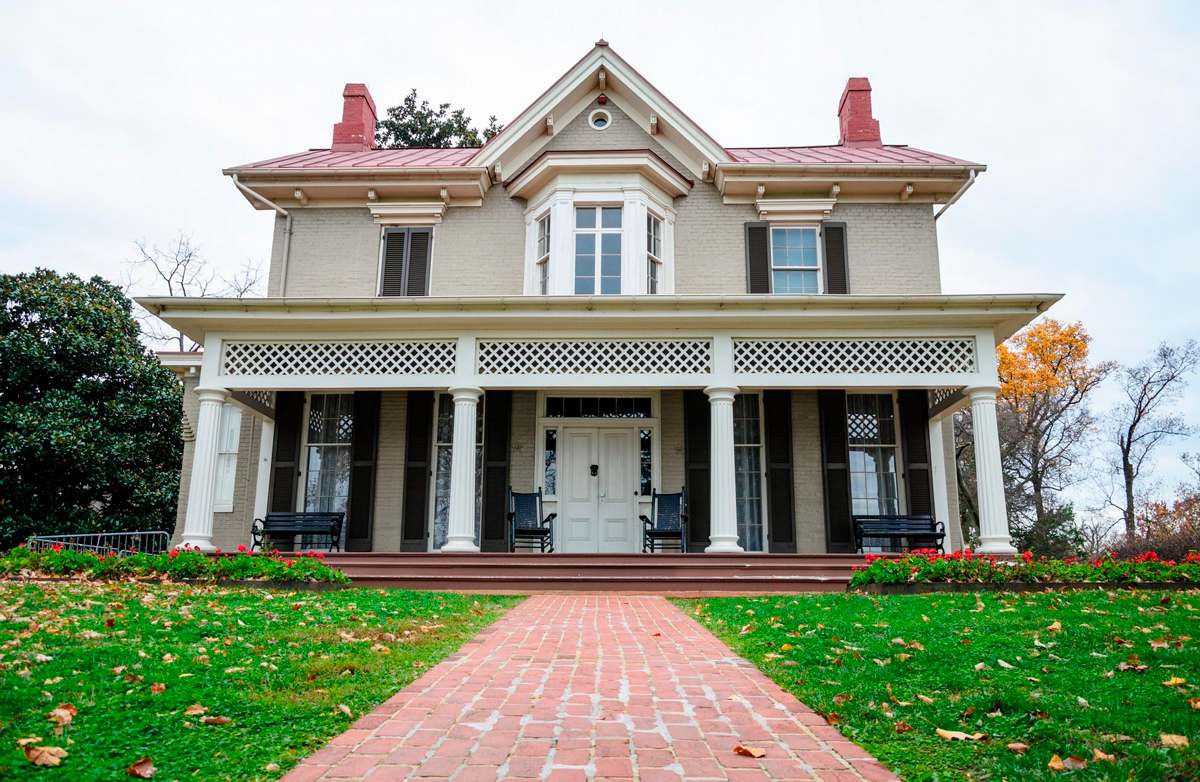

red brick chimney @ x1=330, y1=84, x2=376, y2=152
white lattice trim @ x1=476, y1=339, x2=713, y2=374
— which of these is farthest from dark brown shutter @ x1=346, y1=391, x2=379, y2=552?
red brick chimney @ x1=330, y1=84, x2=376, y2=152

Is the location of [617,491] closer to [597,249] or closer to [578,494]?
[578,494]

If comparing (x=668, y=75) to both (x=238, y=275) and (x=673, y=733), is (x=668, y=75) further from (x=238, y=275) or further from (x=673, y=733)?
(x=673, y=733)

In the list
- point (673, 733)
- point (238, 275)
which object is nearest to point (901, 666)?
point (673, 733)

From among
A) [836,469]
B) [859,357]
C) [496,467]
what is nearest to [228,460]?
[496,467]

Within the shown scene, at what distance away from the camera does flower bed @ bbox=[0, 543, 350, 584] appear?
855 centimetres

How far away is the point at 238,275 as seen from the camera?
27844mm

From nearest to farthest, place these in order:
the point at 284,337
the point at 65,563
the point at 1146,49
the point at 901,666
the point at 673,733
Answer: the point at 673,733, the point at 901,666, the point at 65,563, the point at 284,337, the point at 1146,49

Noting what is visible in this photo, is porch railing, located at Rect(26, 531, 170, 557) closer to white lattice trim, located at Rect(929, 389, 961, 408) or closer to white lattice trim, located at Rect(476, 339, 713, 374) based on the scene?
white lattice trim, located at Rect(476, 339, 713, 374)

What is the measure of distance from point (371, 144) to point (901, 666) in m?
15.2

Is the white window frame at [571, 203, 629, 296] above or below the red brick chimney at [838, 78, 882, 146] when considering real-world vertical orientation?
below

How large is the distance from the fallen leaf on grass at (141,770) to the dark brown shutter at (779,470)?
10.6m

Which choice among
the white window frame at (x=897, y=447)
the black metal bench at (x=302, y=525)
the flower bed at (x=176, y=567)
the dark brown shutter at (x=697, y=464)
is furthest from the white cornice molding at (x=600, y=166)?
the flower bed at (x=176, y=567)

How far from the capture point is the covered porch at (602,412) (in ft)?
35.8

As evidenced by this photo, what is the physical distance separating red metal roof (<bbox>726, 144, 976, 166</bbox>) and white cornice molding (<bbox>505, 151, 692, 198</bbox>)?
4.94ft
